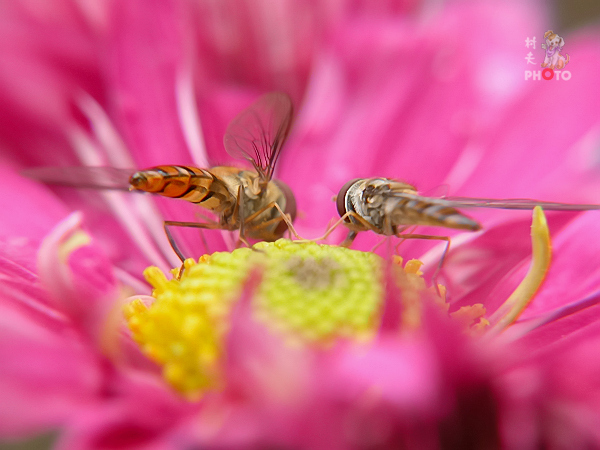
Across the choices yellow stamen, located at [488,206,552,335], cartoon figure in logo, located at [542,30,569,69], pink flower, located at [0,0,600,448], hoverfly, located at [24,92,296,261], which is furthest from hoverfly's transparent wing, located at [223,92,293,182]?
cartoon figure in logo, located at [542,30,569,69]

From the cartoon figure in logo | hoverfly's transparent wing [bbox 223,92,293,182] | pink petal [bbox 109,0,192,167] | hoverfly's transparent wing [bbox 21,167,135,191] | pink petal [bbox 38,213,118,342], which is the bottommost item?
pink petal [bbox 38,213,118,342]

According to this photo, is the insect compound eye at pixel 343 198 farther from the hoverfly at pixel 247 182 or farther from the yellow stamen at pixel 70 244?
the yellow stamen at pixel 70 244

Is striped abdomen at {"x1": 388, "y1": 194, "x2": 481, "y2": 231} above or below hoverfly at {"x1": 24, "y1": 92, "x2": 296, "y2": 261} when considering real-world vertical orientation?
below

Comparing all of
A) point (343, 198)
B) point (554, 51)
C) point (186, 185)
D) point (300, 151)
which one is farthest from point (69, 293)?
point (554, 51)

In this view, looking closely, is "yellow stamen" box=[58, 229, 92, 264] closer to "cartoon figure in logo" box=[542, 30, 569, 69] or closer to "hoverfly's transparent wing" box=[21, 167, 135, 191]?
"hoverfly's transparent wing" box=[21, 167, 135, 191]

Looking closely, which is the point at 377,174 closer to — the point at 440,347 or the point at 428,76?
the point at 428,76

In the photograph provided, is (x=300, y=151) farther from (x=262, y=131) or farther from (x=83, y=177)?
(x=83, y=177)

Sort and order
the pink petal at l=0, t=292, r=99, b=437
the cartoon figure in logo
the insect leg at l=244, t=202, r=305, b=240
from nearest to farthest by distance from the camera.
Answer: the pink petal at l=0, t=292, r=99, b=437 → the insect leg at l=244, t=202, r=305, b=240 → the cartoon figure in logo

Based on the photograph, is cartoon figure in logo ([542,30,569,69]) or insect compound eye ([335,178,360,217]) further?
cartoon figure in logo ([542,30,569,69])
